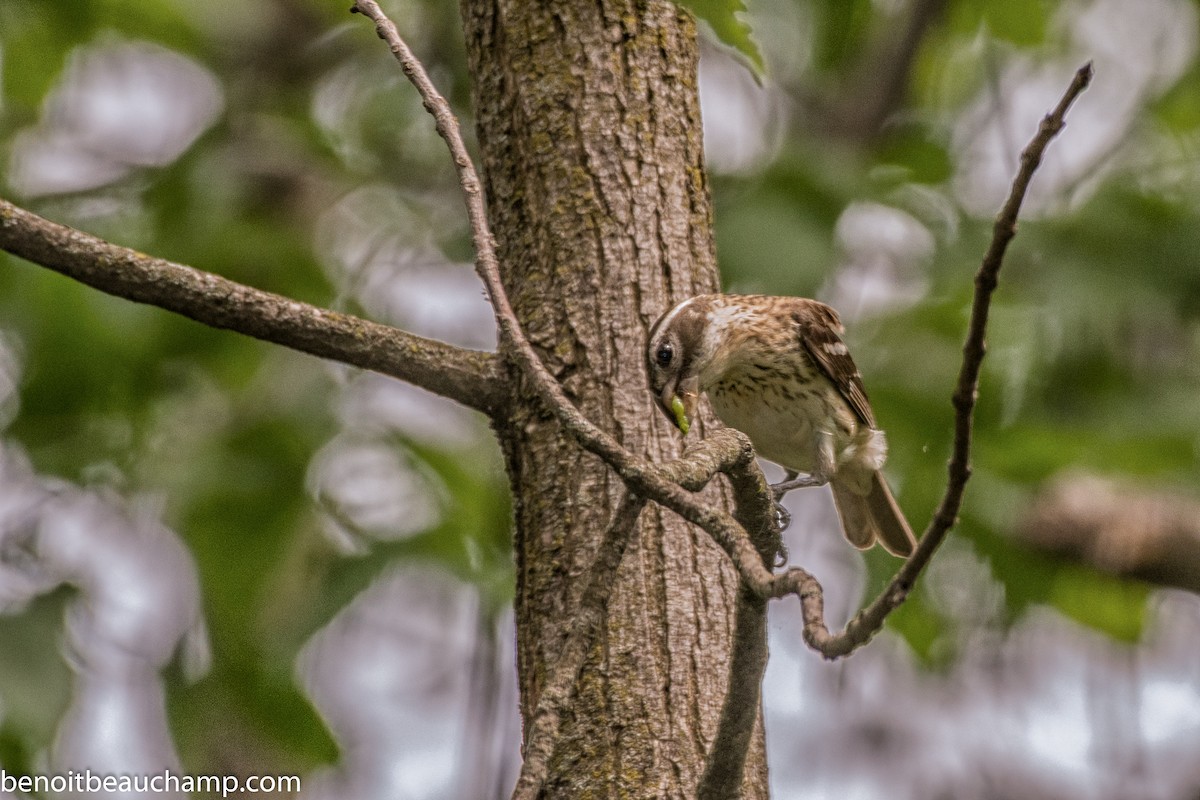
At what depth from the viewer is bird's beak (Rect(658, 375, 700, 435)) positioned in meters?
3.26

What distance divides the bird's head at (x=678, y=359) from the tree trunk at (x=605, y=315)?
39 millimetres

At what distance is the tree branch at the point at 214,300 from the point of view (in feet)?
9.08

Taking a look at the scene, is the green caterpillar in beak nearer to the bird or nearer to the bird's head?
the bird's head

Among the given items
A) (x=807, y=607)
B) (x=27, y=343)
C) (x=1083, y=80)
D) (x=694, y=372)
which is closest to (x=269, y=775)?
(x=27, y=343)

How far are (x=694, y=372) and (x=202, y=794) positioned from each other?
333 centimetres

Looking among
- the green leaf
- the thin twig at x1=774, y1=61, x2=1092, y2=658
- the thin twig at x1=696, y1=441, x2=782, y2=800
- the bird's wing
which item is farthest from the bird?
the thin twig at x1=774, y1=61, x2=1092, y2=658

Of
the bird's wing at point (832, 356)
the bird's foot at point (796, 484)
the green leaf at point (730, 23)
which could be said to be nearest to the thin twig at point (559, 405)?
the green leaf at point (730, 23)

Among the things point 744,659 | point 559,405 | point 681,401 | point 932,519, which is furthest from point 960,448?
point 681,401

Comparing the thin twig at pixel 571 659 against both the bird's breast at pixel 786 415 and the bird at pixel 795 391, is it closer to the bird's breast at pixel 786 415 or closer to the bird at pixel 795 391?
the bird at pixel 795 391

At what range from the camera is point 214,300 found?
283 centimetres

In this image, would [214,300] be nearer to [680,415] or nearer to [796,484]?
[680,415]

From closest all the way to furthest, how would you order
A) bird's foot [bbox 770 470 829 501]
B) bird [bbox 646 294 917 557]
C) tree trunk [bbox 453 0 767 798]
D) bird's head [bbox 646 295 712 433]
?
1. tree trunk [bbox 453 0 767 798]
2. bird's head [bbox 646 295 712 433]
3. bird's foot [bbox 770 470 829 501]
4. bird [bbox 646 294 917 557]

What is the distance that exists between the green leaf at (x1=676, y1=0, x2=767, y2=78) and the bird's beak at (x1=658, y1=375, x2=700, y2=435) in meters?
0.77

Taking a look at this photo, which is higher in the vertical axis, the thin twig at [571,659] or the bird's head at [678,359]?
the bird's head at [678,359]
